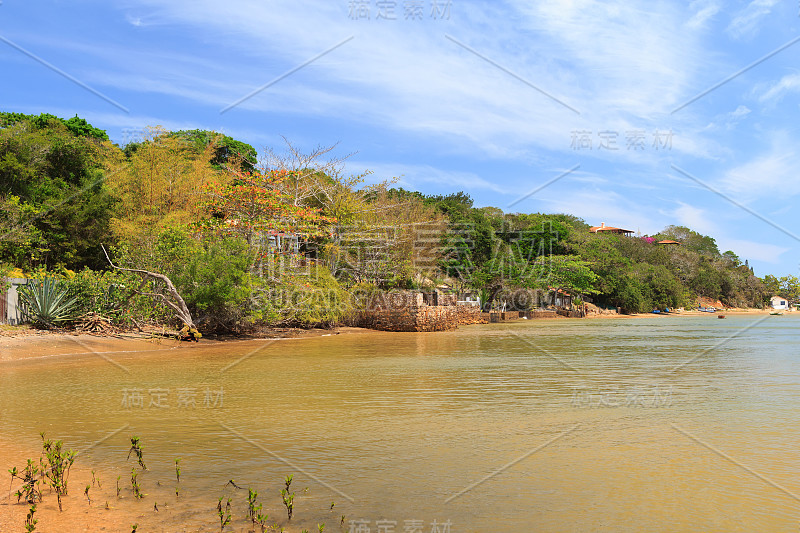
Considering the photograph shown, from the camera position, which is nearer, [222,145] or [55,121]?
[55,121]

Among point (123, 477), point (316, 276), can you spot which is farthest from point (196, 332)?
point (123, 477)

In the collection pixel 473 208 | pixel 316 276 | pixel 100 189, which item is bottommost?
pixel 316 276

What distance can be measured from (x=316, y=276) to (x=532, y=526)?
55.6ft

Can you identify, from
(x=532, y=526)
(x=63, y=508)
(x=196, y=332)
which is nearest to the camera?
(x=532, y=526)

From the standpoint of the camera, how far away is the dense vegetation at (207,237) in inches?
645

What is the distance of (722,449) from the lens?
567 cm

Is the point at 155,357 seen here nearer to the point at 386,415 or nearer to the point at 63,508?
the point at 386,415

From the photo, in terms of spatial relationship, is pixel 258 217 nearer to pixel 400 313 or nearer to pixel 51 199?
pixel 400 313

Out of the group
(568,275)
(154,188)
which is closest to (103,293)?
(154,188)

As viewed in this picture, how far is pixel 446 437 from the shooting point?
6.06 metres

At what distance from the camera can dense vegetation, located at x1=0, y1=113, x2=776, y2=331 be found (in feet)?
53.7

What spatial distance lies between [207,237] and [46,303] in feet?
15.7

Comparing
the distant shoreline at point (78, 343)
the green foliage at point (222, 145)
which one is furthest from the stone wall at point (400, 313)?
the green foliage at point (222, 145)

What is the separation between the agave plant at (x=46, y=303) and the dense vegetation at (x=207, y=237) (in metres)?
0.34
